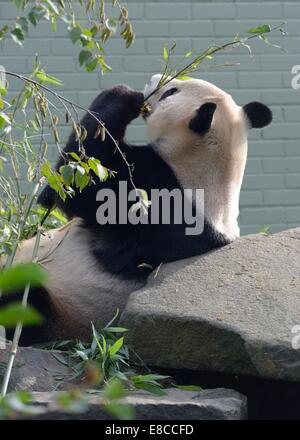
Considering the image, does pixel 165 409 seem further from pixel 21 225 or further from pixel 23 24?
pixel 23 24

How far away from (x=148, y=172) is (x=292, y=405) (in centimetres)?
101

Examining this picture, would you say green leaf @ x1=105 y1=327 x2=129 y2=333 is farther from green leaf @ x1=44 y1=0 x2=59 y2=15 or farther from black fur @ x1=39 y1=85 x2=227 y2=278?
green leaf @ x1=44 y1=0 x2=59 y2=15

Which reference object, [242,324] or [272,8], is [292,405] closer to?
[242,324]

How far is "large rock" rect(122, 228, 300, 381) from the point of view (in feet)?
7.59

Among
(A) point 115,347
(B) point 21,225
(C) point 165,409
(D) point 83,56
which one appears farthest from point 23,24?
(A) point 115,347

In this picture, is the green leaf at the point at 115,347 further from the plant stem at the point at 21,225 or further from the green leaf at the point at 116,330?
the plant stem at the point at 21,225

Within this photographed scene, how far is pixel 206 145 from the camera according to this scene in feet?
9.99

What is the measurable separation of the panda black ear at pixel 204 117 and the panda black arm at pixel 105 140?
0.82 ft

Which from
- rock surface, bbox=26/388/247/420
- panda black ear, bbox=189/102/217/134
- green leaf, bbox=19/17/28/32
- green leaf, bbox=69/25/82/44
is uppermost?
panda black ear, bbox=189/102/217/134

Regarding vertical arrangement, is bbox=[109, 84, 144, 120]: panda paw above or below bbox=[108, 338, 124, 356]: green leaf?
above

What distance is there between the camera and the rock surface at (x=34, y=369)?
2.27m

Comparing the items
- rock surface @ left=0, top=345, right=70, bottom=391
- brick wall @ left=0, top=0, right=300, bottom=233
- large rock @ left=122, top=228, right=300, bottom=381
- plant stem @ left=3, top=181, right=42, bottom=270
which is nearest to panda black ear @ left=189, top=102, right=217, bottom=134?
large rock @ left=122, top=228, right=300, bottom=381

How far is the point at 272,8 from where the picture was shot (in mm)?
5117
